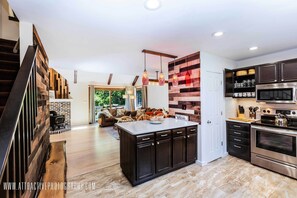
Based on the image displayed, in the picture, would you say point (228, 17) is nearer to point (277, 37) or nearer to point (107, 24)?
point (277, 37)

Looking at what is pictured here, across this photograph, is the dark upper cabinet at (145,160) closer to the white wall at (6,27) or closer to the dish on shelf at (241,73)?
the dish on shelf at (241,73)

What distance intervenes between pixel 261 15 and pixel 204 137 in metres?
2.43

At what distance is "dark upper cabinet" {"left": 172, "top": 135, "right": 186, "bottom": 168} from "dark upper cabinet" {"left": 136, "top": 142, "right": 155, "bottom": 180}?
52 centimetres

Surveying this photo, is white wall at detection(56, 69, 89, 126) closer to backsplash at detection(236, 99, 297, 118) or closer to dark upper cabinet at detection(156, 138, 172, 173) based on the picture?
dark upper cabinet at detection(156, 138, 172, 173)

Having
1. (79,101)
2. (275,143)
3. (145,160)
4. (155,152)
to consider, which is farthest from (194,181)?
(79,101)

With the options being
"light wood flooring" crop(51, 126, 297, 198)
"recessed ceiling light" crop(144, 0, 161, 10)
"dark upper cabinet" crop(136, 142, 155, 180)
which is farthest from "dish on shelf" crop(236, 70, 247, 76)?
"recessed ceiling light" crop(144, 0, 161, 10)

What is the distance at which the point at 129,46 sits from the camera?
287cm

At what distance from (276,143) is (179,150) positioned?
1979mm

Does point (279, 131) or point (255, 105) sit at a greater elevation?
point (255, 105)

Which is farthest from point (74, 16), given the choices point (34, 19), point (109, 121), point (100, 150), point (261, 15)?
point (109, 121)

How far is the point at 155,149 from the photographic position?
2.58 meters

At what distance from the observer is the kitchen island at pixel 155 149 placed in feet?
7.88

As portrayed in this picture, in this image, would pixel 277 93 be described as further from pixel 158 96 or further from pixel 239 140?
pixel 158 96

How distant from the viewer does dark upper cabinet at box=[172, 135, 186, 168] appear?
2.84m
